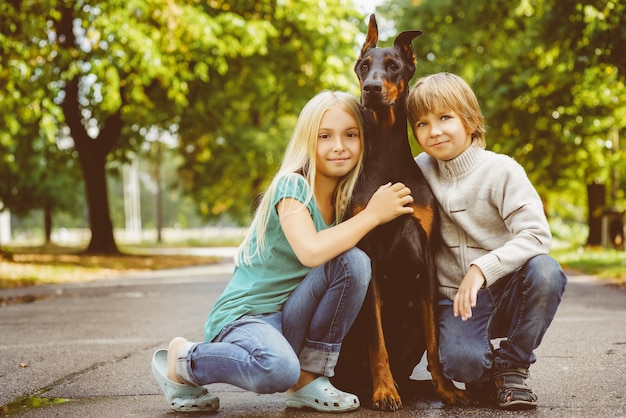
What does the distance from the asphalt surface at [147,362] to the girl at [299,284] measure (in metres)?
0.22

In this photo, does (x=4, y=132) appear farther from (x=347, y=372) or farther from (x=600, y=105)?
(x=347, y=372)

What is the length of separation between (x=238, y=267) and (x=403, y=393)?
1017mm

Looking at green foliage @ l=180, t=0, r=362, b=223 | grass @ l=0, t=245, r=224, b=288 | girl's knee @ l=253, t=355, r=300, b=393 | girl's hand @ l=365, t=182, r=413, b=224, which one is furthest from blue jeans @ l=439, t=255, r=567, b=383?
green foliage @ l=180, t=0, r=362, b=223

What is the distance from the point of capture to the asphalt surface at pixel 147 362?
135 inches

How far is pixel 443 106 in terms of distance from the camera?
345 centimetres

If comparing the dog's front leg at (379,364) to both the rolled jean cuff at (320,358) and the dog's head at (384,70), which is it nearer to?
the rolled jean cuff at (320,358)

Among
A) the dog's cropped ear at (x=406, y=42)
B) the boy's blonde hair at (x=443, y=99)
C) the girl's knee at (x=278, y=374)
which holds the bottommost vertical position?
the girl's knee at (x=278, y=374)

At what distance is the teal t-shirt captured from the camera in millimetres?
3416

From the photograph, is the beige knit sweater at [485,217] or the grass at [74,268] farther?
the grass at [74,268]

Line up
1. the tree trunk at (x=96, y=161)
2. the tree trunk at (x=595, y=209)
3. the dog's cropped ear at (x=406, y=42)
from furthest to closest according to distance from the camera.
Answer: the tree trunk at (x=96, y=161), the tree trunk at (x=595, y=209), the dog's cropped ear at (x=406, y=42)

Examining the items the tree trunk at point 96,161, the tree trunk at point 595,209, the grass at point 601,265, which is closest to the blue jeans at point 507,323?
the grass at point 601,265

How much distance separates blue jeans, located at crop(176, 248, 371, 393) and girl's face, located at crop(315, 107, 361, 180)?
43cm

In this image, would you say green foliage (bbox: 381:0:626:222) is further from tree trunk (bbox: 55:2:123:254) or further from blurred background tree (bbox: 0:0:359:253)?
tree trunk (bbox: 55:2:123:254)

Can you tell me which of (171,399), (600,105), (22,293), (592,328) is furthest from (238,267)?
(600,105)
